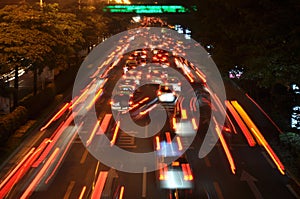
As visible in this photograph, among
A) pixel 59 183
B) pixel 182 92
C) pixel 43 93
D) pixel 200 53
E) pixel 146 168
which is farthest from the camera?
pixel 200 53

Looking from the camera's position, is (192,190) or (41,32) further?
(41,32)

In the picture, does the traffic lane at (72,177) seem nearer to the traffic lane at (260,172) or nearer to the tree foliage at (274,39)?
the traffic lane at (260,172)

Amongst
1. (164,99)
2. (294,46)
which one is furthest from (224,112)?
(294,46)

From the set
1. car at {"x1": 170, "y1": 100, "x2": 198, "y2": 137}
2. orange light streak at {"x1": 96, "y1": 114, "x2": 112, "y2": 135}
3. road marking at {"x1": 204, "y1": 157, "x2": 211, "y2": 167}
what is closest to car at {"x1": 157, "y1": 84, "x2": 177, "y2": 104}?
car at {"x1": 170, "y1": 100, "x2": 198, "y2": 137}

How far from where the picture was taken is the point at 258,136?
89.1ft

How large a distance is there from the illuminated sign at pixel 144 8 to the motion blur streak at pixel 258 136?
31358mm

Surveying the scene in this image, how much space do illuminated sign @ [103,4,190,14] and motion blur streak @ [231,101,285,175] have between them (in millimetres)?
31358

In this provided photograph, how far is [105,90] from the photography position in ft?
147

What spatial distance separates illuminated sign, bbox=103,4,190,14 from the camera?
65.8 meters

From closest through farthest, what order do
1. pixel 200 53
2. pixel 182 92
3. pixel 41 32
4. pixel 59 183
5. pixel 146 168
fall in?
pixel 59 183, pixel 146 168, pixel 41 32, pixel 182 92, pixel 200 53

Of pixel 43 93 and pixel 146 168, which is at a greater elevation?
pixel 43 93

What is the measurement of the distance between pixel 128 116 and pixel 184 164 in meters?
13.6

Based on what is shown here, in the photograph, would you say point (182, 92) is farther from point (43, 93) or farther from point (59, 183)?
point (59, 183)

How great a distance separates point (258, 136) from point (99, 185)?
11.9 metres
